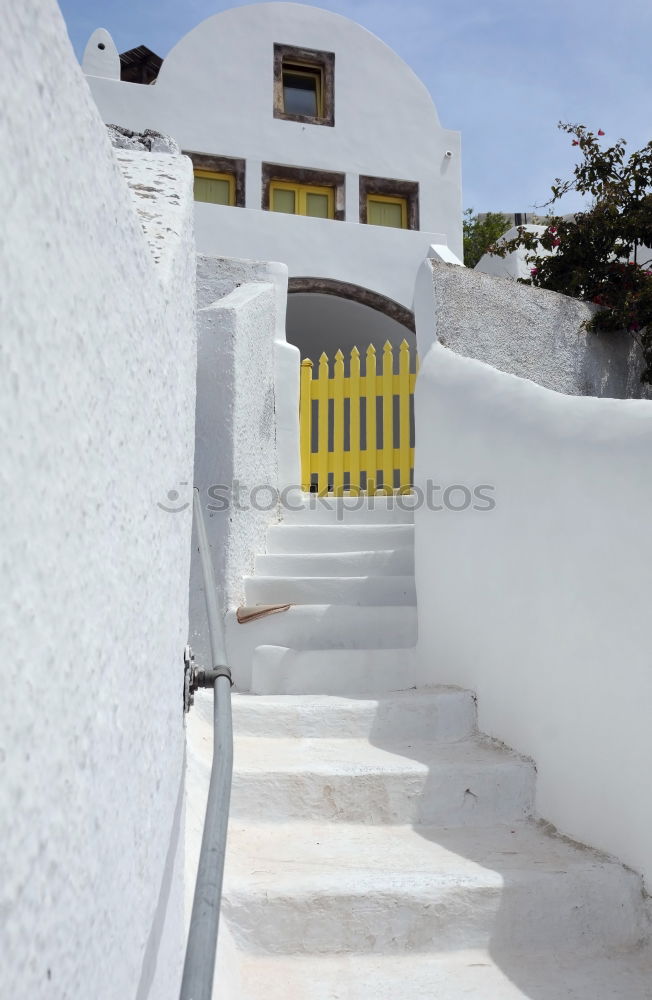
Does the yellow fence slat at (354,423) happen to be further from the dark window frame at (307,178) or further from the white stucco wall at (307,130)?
the dark window frame at (307,178)

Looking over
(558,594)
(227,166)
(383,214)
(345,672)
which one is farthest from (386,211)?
(558,594)

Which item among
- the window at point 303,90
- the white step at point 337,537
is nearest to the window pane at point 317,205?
the window at point 303,90

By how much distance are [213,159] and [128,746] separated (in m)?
10.5

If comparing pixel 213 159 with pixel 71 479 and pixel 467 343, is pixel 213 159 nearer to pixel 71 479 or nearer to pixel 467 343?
pixel 467 343

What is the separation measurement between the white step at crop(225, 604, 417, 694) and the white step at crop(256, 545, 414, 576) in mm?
386

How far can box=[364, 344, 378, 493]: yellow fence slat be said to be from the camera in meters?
5.86

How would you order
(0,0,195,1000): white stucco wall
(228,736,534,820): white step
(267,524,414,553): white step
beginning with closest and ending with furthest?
(0,0,195,1000): white stucco wall < (228,736,534,820): white step < (267,524,414,553): white step

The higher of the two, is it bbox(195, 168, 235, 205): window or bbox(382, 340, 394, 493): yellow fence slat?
bbox(195, 168, 235, 205): window

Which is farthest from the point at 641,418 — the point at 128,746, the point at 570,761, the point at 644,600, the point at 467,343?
the point at 467,343

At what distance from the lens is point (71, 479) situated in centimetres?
93

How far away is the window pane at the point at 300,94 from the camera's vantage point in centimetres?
1123

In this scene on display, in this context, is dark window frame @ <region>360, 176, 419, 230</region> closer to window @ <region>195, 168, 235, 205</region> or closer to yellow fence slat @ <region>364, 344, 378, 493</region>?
window @ <region>195, 168, 235, 205</region>

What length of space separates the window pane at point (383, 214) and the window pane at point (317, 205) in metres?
0.62

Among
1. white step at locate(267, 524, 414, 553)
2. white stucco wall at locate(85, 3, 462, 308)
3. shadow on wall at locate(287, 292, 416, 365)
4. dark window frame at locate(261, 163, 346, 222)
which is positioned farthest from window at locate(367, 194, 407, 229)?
white step at locate(267, 524, 414, 553)
